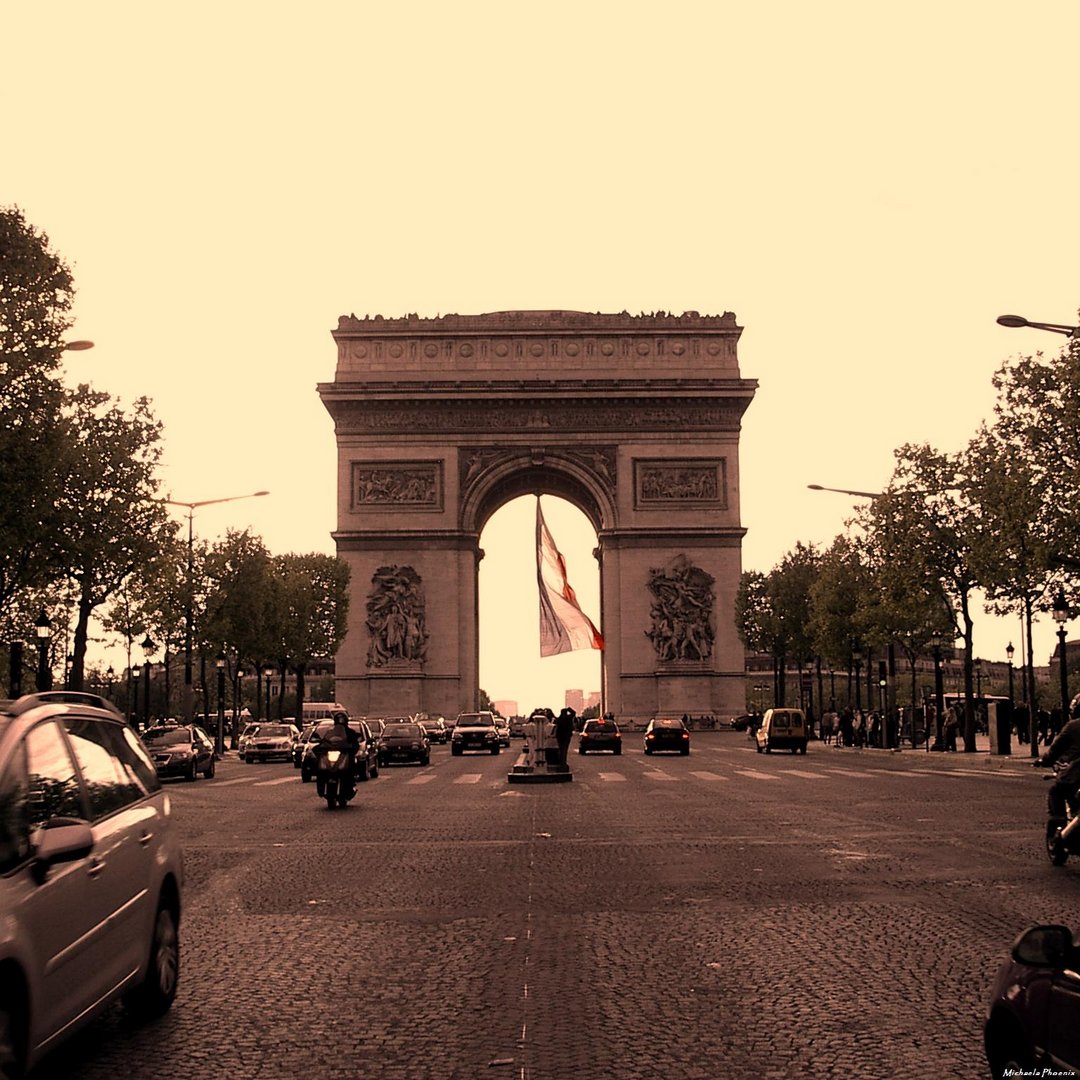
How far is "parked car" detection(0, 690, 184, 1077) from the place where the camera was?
233 inches

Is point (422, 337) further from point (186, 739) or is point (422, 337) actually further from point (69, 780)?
point (69, 780)

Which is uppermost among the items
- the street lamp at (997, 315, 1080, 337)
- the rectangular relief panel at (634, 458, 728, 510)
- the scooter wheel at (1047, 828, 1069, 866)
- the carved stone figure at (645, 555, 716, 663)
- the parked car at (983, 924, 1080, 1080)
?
the rectangular relief panel at (634, 458, 728, 510)

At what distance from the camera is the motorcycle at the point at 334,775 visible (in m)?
25.3

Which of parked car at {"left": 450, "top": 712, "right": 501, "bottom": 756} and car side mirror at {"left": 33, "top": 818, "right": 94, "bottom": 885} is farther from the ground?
car side mirror at {"left": 33, "top": 818, "right": 94, "bottom": 885}

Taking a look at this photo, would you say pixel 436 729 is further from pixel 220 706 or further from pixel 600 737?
pixel 600 737

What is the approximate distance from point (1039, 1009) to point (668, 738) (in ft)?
156

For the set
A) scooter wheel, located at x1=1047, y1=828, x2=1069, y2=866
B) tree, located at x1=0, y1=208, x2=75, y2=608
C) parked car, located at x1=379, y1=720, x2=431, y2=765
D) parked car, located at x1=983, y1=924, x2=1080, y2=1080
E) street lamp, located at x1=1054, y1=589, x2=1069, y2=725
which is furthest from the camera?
parked car, located at x1=379, y1=720, x2=431, y2=765

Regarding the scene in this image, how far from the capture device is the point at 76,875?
21.9 feet

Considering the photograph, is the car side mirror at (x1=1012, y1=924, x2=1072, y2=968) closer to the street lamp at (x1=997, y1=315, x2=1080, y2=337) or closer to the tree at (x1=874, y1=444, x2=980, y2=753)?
the street lamp at (x1=997, y1=315, x2=1080, y2=337)

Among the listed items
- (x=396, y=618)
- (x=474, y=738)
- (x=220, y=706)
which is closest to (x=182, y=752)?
(x=474, y=738)

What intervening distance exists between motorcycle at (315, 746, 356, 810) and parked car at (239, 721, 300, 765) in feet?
96.2

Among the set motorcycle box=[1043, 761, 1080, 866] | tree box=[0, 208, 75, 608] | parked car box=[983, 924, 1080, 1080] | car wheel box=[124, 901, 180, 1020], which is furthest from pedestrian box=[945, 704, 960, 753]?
parked car box=[983, 924, 1080, 1080]

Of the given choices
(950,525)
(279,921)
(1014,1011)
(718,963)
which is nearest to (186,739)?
(950,525)

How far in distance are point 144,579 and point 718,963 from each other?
39.6 meters
